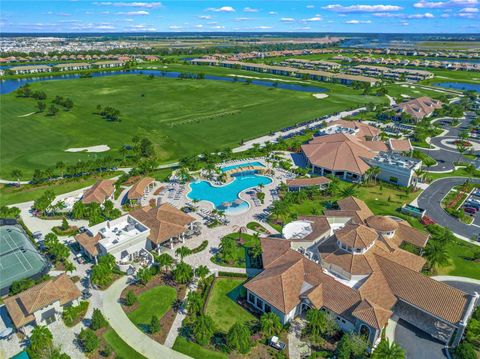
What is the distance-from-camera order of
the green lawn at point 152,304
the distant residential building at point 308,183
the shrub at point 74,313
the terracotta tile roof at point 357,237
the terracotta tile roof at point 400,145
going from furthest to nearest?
the terracotta tile roof at point 400,145
the distant residential building at point 308,183
the terracotta tile roof at point 357,237
the green lawn at point 152,304
the shrub at point 74,313

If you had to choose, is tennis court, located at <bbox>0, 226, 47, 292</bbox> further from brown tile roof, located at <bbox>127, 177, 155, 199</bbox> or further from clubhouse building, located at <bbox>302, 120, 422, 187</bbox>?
clubhouse building, located at <bbox>302, 120, 422, 187</bbox>

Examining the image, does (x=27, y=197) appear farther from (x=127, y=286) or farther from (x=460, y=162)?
(x=460, y=162)

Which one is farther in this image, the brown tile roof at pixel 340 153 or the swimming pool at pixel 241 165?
the swimming pool at pixel 241 165

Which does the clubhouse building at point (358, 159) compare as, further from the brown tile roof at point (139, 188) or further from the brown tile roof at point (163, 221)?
the brown tile roof at point (139, 188)

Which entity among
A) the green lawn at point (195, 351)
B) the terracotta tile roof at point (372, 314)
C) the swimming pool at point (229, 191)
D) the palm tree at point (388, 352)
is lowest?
the green lawn at point (195, 351)

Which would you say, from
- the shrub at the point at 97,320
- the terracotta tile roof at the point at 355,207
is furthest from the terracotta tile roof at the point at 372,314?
the shrub at the point at 97,320

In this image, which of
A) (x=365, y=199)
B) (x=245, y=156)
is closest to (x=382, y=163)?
(x=365, y=199)

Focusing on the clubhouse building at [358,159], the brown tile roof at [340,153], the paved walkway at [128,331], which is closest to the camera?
the paved walkway at [128,331]

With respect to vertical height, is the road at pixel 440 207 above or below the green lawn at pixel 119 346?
above
